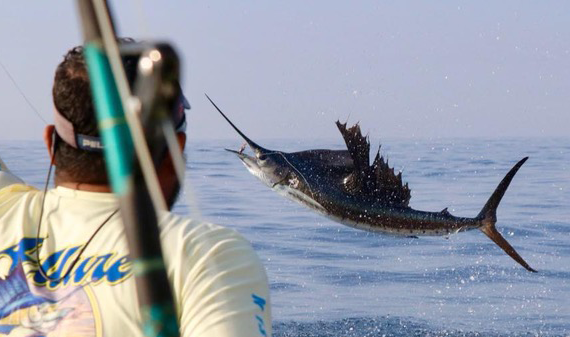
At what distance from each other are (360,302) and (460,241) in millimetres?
4160

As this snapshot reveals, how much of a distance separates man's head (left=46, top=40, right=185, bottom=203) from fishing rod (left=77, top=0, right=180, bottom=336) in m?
0.54

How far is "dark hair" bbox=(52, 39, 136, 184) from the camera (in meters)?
1.45

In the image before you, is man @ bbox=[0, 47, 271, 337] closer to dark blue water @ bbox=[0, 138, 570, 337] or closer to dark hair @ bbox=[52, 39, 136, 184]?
dark hair @ bbox=[52, 39, 136, 184]

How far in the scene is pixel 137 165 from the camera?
0.88 metres

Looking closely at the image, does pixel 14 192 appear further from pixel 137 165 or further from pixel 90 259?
pixel 137 165

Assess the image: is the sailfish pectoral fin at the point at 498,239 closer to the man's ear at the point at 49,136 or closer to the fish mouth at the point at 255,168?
the fish mouth at the point at 255,168

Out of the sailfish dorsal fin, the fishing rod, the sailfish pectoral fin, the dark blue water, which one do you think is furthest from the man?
the sailfish dorsal fin

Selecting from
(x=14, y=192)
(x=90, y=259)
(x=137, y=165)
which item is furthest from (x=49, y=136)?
(x=137, y=165)

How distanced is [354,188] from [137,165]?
19.4 feet

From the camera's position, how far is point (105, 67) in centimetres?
91

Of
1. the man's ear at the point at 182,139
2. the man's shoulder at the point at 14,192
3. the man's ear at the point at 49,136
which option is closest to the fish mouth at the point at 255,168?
the man's shoulder at the point at 14,192

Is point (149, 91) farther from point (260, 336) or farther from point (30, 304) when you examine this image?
point (30, 304)

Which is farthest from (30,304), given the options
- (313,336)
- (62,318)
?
(313,336)

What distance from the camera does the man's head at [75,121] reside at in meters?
1.45
